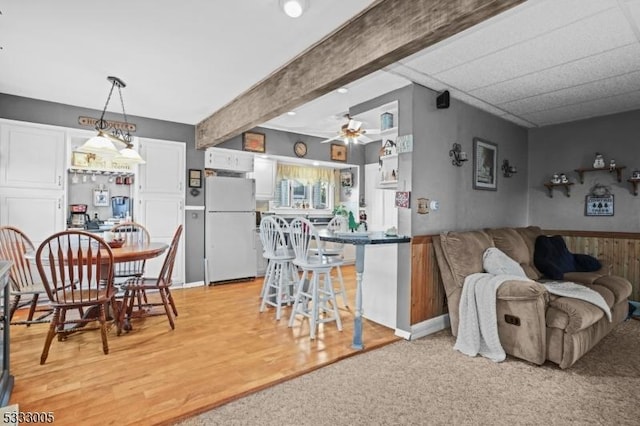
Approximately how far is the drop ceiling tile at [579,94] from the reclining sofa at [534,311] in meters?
1.70

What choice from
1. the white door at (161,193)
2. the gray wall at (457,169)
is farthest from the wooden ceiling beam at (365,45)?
the white door at (161,193)

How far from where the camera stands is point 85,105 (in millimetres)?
4156

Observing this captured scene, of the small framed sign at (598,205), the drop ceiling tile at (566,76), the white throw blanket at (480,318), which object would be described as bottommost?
the white throw blanket at (480,318)

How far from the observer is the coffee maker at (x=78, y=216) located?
4.45 m

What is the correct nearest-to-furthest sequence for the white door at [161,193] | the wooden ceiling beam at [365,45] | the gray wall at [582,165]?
the wooden ceiling beam at [365,45] < the gray wall at [582,165] < the white door at [161,193]

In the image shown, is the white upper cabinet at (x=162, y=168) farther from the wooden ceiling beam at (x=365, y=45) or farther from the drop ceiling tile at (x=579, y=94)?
the drop ceiling tile at (x=579, y=94)

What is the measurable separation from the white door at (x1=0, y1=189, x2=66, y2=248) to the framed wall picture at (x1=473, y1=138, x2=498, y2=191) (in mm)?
5017

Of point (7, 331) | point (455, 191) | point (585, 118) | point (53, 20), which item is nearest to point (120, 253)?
point (7, 331)

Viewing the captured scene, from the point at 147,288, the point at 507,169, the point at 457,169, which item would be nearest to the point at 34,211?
the point at 147,288

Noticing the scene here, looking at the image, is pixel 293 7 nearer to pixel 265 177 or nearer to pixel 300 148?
pixel 300 148

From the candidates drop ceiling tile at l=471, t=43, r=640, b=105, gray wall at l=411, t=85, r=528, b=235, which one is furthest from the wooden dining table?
drop ceiling tile at l=471, t=43, r=640, b=105

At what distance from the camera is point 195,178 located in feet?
16.2

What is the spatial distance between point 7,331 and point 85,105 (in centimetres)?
319

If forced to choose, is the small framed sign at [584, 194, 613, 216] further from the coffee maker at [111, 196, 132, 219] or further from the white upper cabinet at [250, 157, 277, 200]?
the coffee maker at [111, 196, 132, 219]
